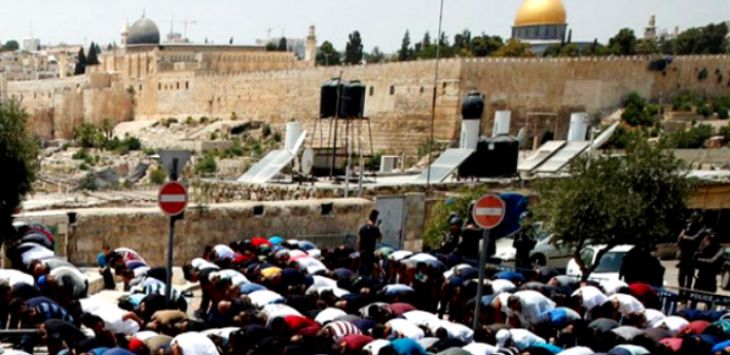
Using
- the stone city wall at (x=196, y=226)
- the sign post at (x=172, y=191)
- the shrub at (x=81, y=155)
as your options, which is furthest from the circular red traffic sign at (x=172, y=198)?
the shrub at (x=81, y=155)

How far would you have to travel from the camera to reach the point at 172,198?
6.83 m

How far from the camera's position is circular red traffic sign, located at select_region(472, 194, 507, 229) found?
6926 millimetres

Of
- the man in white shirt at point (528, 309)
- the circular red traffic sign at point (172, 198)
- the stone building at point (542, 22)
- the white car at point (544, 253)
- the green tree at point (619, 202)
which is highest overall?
the stone building at point (542, 22)

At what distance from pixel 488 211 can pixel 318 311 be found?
174 centimetres

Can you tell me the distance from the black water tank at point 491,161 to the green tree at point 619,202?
20.8ft

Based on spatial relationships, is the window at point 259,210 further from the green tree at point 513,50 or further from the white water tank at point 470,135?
the green tree at point 513,50

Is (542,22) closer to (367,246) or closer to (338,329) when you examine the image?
(367,246)

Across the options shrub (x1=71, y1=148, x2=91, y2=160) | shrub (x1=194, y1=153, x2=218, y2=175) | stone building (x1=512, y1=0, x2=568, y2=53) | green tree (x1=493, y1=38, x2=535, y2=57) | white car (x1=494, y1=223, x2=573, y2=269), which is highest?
stone building (x1=512, y1=0, x2=568, y2=53)

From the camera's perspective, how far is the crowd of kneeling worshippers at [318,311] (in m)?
6.26

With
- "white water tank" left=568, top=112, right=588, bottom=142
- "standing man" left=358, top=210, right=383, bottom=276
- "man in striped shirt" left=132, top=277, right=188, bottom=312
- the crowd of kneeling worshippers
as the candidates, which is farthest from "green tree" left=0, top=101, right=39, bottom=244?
"white water tank" left=568, top=112, right=588, bottom=142

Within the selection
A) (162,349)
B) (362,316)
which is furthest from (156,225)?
(162,349)

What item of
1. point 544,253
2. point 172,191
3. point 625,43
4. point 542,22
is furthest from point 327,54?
point 172,191

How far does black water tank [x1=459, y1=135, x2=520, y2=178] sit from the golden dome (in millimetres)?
47517

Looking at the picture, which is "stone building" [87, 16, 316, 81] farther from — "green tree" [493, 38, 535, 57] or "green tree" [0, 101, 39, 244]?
"green tree" [0, 101, 39, 244]
